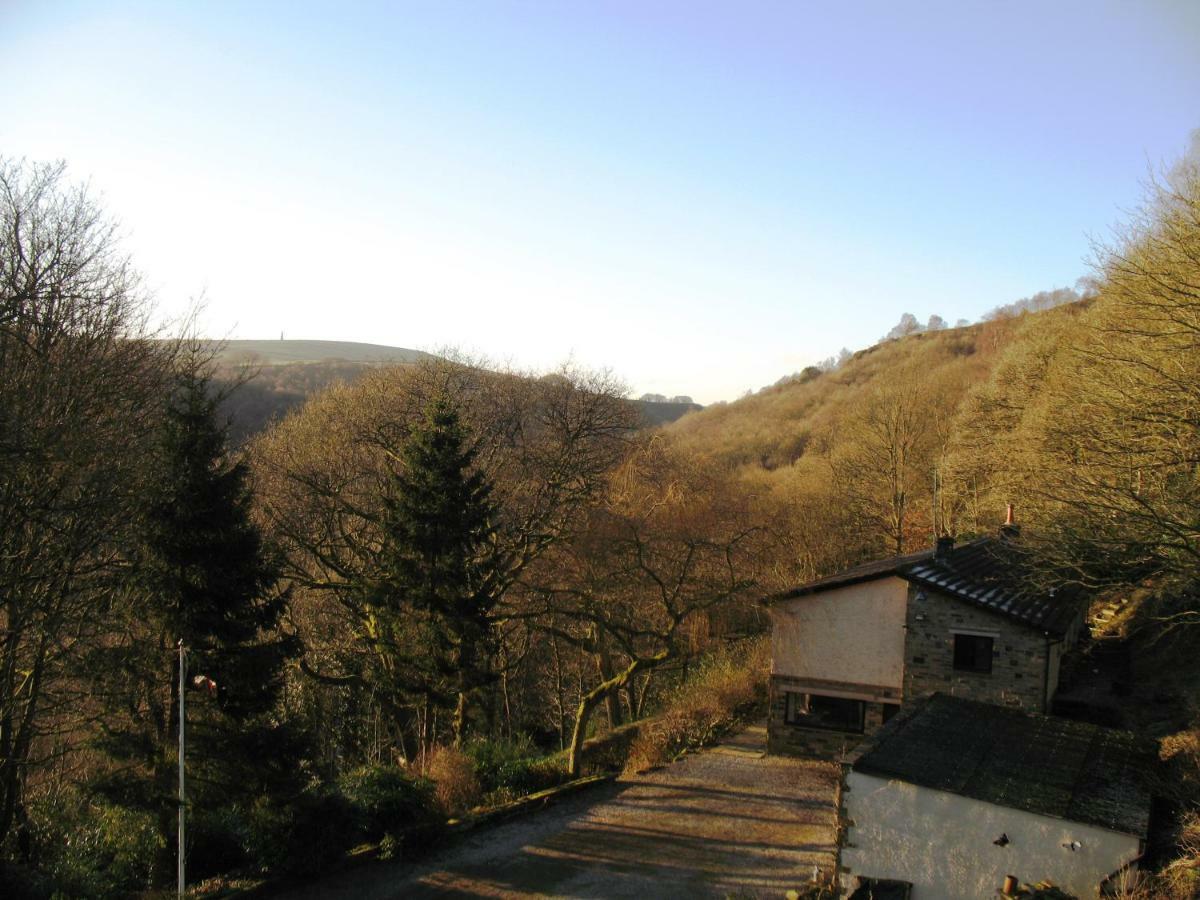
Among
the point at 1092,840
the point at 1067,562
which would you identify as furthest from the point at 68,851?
the point at 1067,562

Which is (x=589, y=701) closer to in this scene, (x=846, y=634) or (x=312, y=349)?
(x=846, y=634)

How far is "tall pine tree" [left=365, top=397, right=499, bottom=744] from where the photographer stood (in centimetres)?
1842

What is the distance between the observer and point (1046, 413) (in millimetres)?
22484

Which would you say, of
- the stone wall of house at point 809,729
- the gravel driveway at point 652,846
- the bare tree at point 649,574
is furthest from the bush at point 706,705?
the stone wall of house at point 809,729

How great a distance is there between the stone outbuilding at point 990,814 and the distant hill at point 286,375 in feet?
39.1

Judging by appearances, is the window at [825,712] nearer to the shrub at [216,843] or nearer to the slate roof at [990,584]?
the slate roof at [990,584]

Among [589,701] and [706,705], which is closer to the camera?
[589,701]

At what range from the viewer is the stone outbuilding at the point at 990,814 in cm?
940

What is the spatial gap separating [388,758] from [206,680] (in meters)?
14.8

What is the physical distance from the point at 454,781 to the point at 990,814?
9.83 m

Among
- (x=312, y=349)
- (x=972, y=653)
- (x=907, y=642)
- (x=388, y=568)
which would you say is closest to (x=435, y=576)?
(x=388, y=568)

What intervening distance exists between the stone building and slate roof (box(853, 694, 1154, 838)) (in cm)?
312

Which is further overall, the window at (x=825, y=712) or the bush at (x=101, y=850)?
the window at (x=825, y=712)

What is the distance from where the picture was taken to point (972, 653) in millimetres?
16438
